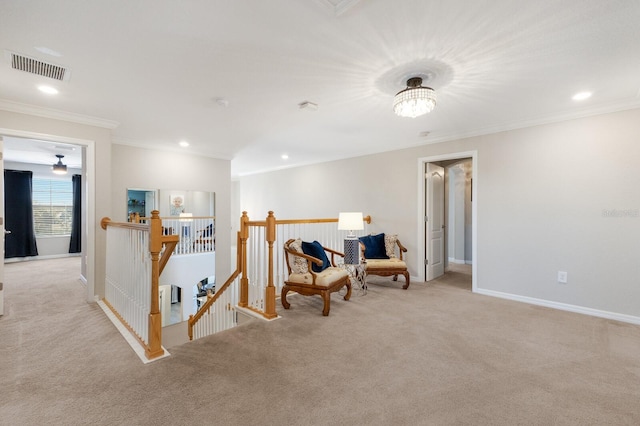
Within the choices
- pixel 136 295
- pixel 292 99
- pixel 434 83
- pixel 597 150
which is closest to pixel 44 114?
pixel 136 295

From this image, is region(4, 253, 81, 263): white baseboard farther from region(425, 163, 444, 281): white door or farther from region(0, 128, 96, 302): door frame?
region(425, 163, 444, 281): white door

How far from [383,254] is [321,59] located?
3420 mm

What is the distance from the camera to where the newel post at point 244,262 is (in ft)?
11.5

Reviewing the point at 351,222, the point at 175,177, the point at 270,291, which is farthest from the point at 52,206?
the point at 351,222

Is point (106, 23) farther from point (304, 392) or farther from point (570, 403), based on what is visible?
point (570, 403)

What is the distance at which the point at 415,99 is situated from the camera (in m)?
2.56

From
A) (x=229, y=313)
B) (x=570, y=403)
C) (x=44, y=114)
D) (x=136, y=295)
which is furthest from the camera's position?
(x=229, y=313)

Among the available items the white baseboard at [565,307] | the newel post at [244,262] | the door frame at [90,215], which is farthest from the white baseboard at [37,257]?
the white baseboard at [565,307]

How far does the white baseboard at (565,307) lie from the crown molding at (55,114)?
5729 mm

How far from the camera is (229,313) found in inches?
212

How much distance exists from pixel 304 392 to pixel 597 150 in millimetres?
4101

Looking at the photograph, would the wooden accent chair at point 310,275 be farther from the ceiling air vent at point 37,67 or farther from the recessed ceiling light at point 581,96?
the recessed ceiling light at point 581,96

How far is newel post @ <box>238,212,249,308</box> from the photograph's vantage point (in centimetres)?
350

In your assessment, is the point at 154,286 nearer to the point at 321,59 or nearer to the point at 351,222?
the point at 321,59
